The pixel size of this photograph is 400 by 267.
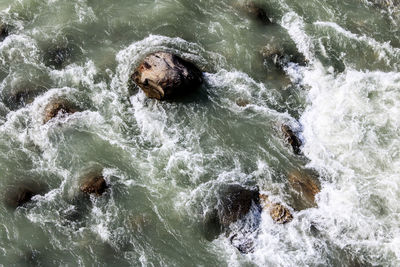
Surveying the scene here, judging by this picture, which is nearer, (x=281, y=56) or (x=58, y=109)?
(x=58, y=109)

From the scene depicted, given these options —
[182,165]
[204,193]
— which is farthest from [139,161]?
[204,193]

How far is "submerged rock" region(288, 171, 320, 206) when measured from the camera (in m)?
10.3

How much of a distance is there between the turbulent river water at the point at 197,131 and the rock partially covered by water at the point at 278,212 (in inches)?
7.0

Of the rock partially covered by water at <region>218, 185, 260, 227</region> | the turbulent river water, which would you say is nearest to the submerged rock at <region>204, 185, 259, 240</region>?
the rock partially covered by water at <region>218, 185, 260, 227</region>

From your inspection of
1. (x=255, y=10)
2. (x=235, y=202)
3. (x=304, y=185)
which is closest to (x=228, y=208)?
(x=235, y=202)

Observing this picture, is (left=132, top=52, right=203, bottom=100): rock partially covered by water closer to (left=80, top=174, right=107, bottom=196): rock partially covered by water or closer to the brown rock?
the brown rock

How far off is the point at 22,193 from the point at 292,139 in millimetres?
6731

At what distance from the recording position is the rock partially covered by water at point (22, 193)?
9.94 metres

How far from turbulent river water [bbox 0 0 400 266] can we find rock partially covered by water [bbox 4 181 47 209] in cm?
15

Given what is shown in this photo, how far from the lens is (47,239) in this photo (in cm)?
946

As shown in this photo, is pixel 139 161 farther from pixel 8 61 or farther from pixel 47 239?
pixel 8 61

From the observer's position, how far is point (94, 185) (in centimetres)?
1017

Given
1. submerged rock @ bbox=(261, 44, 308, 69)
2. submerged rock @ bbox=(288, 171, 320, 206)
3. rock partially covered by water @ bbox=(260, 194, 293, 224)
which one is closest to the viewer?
rock partially covered by water @ bbox=(260, 194, 293, 224)

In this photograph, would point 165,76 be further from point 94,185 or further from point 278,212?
point 278,212
